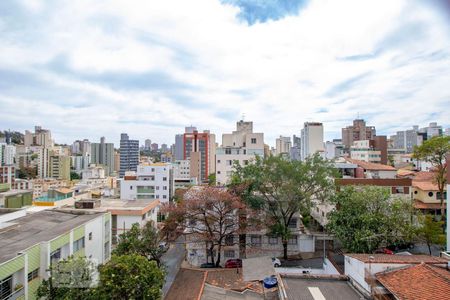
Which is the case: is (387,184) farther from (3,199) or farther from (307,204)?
(3,199)

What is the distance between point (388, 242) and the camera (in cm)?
1293

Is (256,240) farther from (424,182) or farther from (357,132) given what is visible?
(357,132)

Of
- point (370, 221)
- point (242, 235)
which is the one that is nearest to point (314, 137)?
point (242, 235)

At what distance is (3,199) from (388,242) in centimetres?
1855

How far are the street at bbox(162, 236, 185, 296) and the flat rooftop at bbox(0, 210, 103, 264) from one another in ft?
13.8

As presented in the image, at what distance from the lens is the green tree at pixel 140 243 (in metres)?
11.6

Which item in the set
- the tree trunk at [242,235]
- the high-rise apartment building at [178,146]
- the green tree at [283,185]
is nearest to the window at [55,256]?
the tree trunk at [242,235]

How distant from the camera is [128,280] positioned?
7.85 meters

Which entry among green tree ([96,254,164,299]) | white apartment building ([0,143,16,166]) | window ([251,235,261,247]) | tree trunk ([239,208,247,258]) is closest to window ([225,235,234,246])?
tree trunk ([239,208,247,258])

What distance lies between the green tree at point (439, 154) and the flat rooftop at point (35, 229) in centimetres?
1744

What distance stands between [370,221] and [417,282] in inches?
215

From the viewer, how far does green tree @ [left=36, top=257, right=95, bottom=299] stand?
7.86 m

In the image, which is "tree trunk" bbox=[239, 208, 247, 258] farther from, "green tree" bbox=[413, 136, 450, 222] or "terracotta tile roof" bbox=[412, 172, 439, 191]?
"terracotta tile roof" bbox=[412, 172, 439, 191]

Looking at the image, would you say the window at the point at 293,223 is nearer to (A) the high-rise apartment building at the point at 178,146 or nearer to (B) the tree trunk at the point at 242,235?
(B) the tree trunk at the point at 242,235
